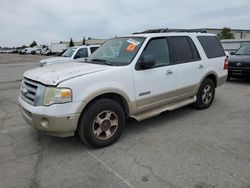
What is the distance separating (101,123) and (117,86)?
659 millimetres

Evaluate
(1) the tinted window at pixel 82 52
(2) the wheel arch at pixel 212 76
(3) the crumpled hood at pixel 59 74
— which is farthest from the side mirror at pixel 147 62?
(1) the tinted window at pixel 82 52

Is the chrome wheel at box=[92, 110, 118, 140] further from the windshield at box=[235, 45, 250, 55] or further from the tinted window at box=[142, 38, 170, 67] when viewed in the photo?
the windshield at box=[235, 45, 250, 55]

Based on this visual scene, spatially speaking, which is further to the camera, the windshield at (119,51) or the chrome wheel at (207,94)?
the chrome wheel at (207,94)

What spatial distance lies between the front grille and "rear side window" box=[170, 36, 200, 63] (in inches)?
110

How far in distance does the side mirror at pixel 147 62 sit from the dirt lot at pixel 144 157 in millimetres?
1277

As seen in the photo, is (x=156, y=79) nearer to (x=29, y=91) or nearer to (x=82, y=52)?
(x=29, y=91)

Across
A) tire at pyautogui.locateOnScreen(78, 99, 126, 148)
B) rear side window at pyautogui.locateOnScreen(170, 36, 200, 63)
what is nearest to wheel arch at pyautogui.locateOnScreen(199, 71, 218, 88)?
rear side window at pyautogui.locateOnScreen(170, 36, 200, 63)

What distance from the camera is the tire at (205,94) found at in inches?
224

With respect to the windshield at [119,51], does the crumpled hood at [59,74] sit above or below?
below

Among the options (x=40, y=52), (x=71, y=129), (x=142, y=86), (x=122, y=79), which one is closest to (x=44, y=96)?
(x=71, y=129)

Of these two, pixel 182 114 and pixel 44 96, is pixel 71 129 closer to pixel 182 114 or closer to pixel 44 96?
pixel 44 96

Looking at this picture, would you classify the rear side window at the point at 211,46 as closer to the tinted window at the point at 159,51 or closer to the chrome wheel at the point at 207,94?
the chrome wheel at the point at 207,94

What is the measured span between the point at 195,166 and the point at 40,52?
6102cm

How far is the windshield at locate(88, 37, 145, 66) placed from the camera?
430cm
